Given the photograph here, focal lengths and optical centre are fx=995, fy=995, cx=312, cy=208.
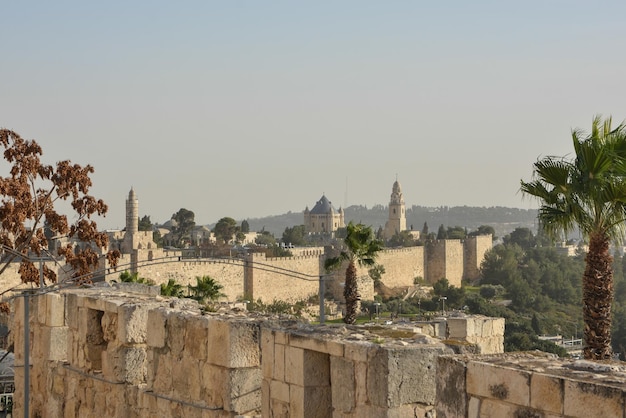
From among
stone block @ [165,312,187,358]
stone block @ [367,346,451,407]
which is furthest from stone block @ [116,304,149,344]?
stone block @ [367,346,451,407]

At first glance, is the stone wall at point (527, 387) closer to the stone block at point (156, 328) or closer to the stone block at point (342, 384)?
the stone block at point (342, 384)

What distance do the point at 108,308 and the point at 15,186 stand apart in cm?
776

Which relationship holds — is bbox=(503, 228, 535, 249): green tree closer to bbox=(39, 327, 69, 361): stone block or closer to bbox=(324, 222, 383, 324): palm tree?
bbox=(324, 222, 383, 324): palm tree

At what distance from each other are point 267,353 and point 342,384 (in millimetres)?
563

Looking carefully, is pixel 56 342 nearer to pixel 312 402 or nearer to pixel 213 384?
pixel 213 384

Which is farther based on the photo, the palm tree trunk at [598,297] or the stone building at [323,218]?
the stone building at [323,218]

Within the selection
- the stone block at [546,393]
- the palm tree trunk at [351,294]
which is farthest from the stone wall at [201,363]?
the palm tree trunk at [351,294]

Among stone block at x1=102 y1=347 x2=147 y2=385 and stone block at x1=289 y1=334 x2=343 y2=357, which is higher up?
stone block at x1=289 y1=334 x2=343 y2=357

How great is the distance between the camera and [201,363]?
4.94 m

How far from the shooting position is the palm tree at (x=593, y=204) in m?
7.03

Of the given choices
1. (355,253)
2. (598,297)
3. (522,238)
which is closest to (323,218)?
(522,238)

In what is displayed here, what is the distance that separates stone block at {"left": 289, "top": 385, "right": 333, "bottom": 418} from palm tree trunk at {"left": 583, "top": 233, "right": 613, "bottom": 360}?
381 centimetres

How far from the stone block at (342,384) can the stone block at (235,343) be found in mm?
813

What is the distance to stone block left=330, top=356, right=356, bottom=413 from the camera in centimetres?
383
